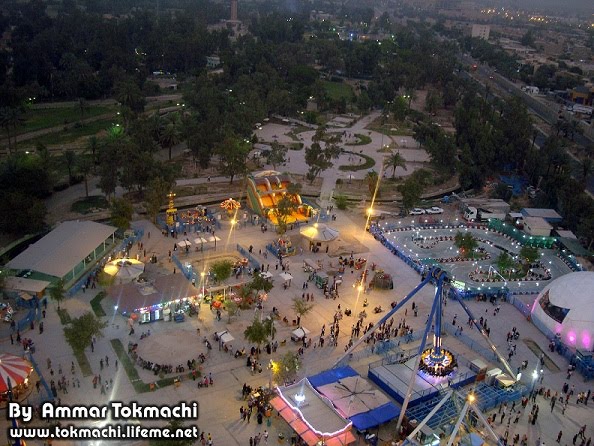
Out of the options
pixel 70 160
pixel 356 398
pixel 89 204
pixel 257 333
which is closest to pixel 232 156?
pixel 89 204

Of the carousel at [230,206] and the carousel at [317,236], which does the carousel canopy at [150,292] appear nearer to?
the carousel at [317,236]

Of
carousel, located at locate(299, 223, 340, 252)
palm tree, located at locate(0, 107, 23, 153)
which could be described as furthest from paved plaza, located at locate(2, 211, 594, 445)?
palm tree, located at locate(0, 107, 23, 153)

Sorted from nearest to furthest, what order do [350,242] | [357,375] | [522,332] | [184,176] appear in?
[357,375], [522,332], [350,242], [184,176]

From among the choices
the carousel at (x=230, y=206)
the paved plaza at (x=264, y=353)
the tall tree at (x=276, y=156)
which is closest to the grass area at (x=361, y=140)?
the tall tree at (x=276, y=156)

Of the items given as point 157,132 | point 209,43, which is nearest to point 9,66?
point 209,43

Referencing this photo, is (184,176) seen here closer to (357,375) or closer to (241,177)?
(241,177)
